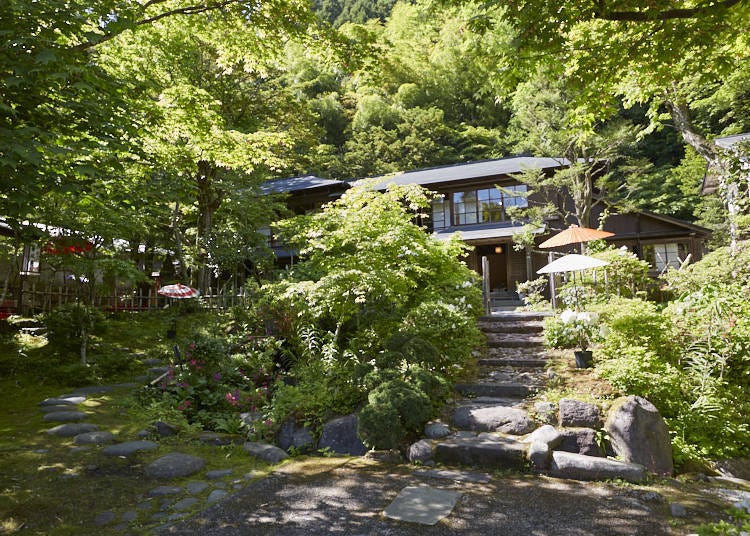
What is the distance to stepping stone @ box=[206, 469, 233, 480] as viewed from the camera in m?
4.66

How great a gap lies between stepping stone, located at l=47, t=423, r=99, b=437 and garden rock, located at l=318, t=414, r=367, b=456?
3200mm

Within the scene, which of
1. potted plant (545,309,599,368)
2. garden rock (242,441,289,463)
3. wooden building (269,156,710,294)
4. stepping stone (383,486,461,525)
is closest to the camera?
stepping stone (383,486,461,525)

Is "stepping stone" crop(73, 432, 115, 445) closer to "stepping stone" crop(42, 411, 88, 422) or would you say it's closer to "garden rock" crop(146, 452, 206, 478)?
"stepping stone" crop(42, 411, 88, 422)

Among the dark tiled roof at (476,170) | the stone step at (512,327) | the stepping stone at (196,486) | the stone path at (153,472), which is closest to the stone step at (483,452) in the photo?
the stone path at (153,472)

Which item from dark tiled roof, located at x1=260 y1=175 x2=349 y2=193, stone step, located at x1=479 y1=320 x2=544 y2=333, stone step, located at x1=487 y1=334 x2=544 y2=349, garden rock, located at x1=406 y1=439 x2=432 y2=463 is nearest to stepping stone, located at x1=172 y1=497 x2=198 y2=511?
garden rock, located at x1=406 y1=439 x2=432 y2=463

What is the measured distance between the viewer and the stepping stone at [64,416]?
650 centimetres

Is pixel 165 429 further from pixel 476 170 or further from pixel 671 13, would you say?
pixel 476 170

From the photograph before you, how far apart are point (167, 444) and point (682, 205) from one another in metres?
29.9

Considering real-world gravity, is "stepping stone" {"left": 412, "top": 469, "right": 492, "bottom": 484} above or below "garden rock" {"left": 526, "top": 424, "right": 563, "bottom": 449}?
below

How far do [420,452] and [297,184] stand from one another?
72.2 ft

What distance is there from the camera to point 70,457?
198 inches

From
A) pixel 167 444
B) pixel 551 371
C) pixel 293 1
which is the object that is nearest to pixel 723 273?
pixel 551 371

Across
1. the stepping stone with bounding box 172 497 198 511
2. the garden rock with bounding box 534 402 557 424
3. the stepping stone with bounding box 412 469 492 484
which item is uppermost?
the garden rock with bounding box 534 402 557 424

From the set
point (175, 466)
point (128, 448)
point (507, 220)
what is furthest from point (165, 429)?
point (507, 220)
